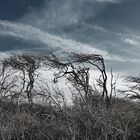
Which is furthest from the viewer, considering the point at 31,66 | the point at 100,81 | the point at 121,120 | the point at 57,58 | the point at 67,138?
the point at 31,66

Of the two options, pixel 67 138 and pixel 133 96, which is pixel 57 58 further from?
pixel 67 138

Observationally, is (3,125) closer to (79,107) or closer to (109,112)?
(79,107)

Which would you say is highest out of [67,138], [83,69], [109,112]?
[83,69]

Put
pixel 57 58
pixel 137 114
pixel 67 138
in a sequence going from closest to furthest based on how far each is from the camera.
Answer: pixel 67 138
pixel 137 114
pixel 57 58

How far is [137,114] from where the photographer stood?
19141 mm

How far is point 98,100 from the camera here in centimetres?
1486

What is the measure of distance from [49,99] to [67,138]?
2.05 meters

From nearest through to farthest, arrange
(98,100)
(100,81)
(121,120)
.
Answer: (98,100)
(121,120)
(100,81)

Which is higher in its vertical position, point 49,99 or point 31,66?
point 31,66

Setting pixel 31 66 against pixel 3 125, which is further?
pixel 31 66

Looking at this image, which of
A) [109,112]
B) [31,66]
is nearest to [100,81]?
[31,66]

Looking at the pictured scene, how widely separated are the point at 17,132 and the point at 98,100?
4.45m

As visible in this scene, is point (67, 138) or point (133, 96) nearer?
point (67, 138)

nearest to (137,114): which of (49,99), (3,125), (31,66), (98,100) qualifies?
(98,100)
